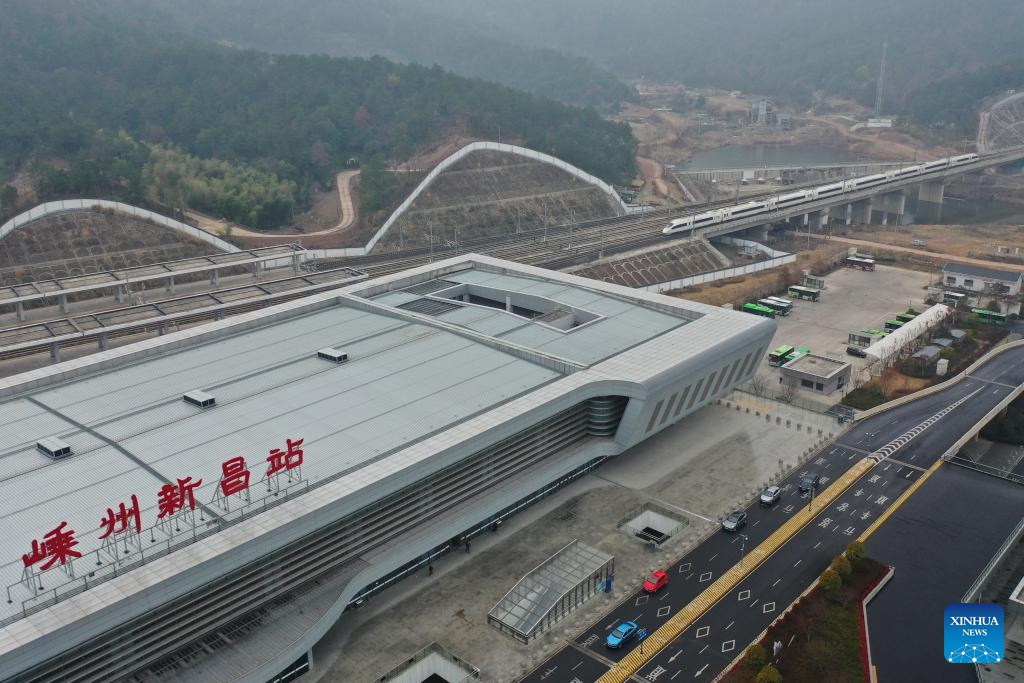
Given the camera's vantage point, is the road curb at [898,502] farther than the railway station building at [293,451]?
→ Yes

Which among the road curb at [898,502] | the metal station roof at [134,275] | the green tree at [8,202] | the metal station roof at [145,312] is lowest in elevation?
the road curb at [898,502]

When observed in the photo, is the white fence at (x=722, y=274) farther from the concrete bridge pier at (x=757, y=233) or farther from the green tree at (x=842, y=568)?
the green tree at (x=842, y=568)

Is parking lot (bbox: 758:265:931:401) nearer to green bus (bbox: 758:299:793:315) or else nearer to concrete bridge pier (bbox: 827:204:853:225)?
green bus (bbox: 758:299:793:315)

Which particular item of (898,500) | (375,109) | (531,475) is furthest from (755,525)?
(375,109)

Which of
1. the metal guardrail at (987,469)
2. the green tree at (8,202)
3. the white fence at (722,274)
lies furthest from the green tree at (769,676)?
the green tree at (8,202)

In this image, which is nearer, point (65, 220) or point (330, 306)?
point (330, 306)

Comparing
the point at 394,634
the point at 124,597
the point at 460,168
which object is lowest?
the point at 394,634

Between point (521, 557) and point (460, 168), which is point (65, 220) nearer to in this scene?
point (460, 168)

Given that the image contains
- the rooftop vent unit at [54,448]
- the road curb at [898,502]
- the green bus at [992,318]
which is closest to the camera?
the rooftop vent unit at [54,448]
